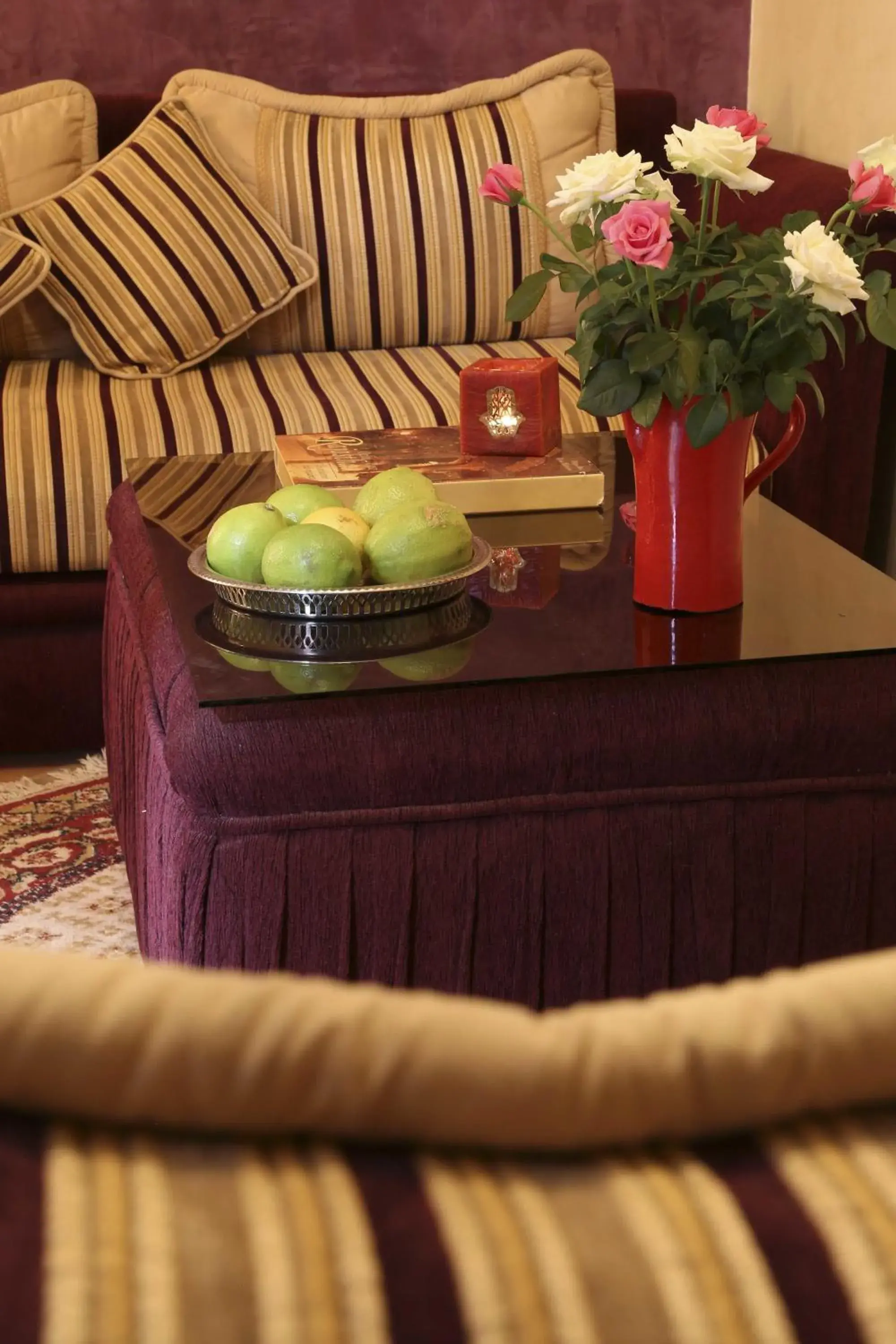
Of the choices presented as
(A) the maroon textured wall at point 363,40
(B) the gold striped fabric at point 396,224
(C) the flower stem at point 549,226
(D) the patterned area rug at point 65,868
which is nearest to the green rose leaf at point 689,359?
(C) the flower stem at point 549,226

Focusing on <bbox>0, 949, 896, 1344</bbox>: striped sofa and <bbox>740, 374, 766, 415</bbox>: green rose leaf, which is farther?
<bbox>740, 374, 766, 415</bbox>: green rose leaf

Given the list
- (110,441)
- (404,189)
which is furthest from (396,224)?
(110,441)

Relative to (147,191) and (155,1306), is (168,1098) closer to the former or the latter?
(155,1306)

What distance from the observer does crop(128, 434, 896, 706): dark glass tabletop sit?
1315 millimetres

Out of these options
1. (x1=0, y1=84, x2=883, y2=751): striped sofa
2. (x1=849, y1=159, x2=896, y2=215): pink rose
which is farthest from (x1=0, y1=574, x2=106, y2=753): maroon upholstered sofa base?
A: (x1=849, y1=159, x2=896, y2=215): pink rose

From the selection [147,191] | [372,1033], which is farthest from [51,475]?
[372,1033]

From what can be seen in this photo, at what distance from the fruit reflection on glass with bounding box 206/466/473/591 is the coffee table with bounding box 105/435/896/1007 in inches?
2.7

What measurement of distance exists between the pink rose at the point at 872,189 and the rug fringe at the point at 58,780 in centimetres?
140

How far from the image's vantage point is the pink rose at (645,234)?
130 centimetres

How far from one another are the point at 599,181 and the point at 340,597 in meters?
0.43

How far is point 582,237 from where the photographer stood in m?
1.48

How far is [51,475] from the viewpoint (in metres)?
2.40

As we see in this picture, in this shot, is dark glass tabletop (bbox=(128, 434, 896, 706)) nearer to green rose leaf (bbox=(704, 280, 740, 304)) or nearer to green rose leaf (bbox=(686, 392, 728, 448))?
green rose leaf (bbox=(686, 392, 728, 448))

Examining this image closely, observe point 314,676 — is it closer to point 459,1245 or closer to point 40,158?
point 459,1245
